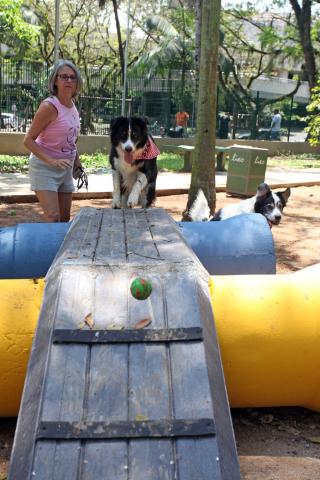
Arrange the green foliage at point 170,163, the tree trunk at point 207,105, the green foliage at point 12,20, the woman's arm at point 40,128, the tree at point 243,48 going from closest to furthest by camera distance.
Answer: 1. the woman's arm at point 40,128
2. the tree trunk at point 207,105
3. the green foliage at point 12,20
4. the green foliage at point 170,163
5. the tree at point 243,48

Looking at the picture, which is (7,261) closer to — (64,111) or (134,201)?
(64,111)

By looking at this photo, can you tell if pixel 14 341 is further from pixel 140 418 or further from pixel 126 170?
pixel 126 170

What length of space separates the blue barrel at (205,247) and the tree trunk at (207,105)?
3276mm

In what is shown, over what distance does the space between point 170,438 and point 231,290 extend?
4.22 feet

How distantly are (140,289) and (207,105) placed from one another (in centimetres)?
544

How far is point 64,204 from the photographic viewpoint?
562 cm

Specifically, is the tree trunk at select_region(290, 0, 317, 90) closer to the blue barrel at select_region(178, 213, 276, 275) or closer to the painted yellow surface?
the blue barrel at select_region(178, 213, 276, 275)

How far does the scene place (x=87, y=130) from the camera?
66.4 feet

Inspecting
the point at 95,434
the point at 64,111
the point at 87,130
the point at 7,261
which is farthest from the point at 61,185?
the point at 87,130

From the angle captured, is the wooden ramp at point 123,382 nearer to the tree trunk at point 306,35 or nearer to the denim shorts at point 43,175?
the denim shorts at point 43,175

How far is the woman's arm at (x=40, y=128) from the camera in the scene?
4.94m

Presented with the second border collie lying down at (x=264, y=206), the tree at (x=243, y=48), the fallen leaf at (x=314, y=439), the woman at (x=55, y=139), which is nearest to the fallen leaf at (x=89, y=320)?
the fallen leaf at (x=314, y=439)

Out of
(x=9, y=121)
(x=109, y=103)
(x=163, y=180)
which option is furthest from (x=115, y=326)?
(x=109, y=103)

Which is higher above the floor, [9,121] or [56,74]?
[56,74]
